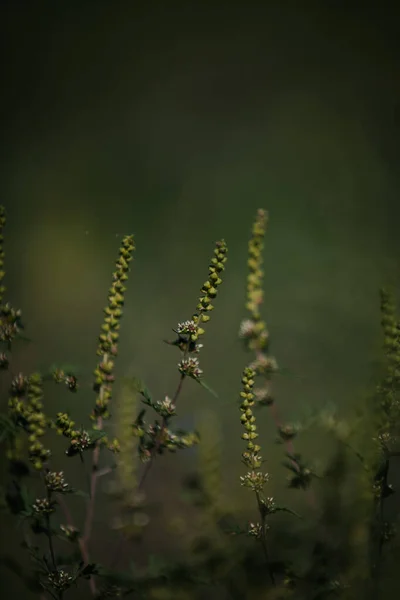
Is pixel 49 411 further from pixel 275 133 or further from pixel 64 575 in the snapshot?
pixel 275 133

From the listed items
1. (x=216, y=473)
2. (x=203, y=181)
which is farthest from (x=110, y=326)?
(x=203, y=181)

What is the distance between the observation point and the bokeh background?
12.6 ft

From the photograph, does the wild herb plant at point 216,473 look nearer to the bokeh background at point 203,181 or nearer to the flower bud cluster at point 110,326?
the flower bud cluster at point 110,326

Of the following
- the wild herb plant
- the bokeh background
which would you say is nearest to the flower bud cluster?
the wild herb plant

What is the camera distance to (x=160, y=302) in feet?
16.6

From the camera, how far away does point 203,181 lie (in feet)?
23.0

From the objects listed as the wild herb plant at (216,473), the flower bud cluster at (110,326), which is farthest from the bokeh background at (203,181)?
the flower bud cluster at (110,326)

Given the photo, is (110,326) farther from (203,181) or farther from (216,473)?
(203,181)

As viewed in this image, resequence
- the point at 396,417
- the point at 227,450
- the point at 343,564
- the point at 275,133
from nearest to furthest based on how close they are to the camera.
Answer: the point at 396,417 < the point at 343,564 < the point at 227,450 < the point at 275,133

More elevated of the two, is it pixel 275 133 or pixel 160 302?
pixel 275 133

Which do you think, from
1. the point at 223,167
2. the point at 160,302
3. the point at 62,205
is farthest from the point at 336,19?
the point at 160,302

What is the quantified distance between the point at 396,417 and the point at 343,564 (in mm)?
541

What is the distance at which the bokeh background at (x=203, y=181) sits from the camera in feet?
12.6

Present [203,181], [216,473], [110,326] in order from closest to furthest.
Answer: [110,326], [216,473], [203,181]
